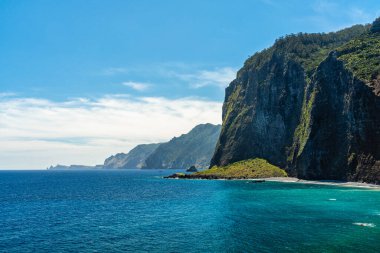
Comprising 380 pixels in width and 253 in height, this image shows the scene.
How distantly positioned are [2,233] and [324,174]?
139 metres

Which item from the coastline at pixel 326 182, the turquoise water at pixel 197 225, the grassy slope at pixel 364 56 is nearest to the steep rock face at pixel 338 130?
the coastline at pixel 326 182

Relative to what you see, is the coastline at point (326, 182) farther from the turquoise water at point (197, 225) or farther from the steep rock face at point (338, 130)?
the turquoise water at point (197, 225)

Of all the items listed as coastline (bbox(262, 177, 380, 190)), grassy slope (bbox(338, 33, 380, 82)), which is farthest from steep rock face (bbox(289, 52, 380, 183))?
grassy slope (bbox(338, 33, 380, 82))

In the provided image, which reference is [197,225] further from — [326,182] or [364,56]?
[364,56]

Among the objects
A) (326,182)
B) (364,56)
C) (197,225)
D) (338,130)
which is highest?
(364,56)

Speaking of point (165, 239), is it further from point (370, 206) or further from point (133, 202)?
point (370, 206)

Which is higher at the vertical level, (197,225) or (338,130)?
(338,130)

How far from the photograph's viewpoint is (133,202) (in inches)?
4190

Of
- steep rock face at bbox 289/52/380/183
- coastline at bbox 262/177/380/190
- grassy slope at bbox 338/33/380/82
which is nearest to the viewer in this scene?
coastline at bbox 262/177/380/190

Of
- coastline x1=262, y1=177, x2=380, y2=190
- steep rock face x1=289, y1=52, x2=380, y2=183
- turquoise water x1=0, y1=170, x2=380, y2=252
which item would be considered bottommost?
turquoise water x1=0, y1=170, x2=380, y2=252

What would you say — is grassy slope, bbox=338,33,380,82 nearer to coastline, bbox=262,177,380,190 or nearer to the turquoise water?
coastline, bbox=262,177,380,190

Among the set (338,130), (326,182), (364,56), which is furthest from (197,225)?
(364,56)

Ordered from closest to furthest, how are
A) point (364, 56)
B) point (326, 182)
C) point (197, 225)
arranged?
1. point (197, 225)
2. point (326, 182)
3. point (364, 56)

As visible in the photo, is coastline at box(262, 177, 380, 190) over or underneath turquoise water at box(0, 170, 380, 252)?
over
